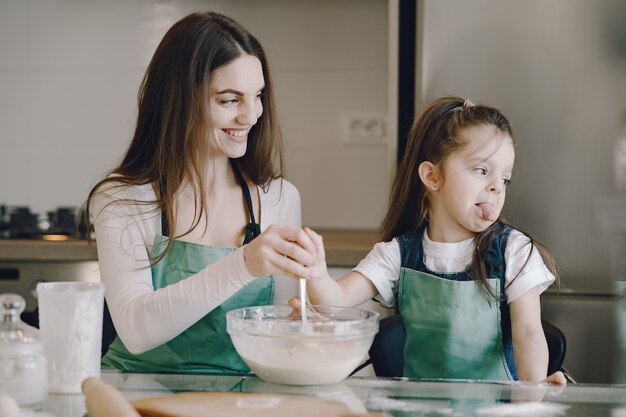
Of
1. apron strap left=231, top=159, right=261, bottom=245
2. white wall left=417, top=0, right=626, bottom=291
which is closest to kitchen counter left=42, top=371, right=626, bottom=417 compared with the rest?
apron strap left=231, top=159, right=261, bottom=245

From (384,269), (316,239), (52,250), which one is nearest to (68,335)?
(316,239)

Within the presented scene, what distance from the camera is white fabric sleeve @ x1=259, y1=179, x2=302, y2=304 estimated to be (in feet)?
5.57

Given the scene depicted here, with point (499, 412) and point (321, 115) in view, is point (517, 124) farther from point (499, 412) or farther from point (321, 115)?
point (499, 412)

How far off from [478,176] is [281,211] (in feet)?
1.43

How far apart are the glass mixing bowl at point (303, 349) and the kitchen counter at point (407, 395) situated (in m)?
0.02

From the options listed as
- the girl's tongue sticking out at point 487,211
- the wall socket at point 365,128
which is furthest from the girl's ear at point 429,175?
the wall socket at point 365,128

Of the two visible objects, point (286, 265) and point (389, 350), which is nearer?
point (286, 265)

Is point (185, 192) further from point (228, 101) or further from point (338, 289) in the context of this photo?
point (338, 289)

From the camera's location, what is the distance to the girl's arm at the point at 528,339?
1.42m

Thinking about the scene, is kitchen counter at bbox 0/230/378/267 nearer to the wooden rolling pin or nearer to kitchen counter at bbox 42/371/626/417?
kitchen counter at bbox 42/371/626/417

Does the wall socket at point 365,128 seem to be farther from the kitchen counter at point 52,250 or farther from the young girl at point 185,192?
the young girl at point 185,192

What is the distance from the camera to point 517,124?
7.13ft

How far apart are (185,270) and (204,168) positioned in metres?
0.22

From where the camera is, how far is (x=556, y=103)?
216 cm
